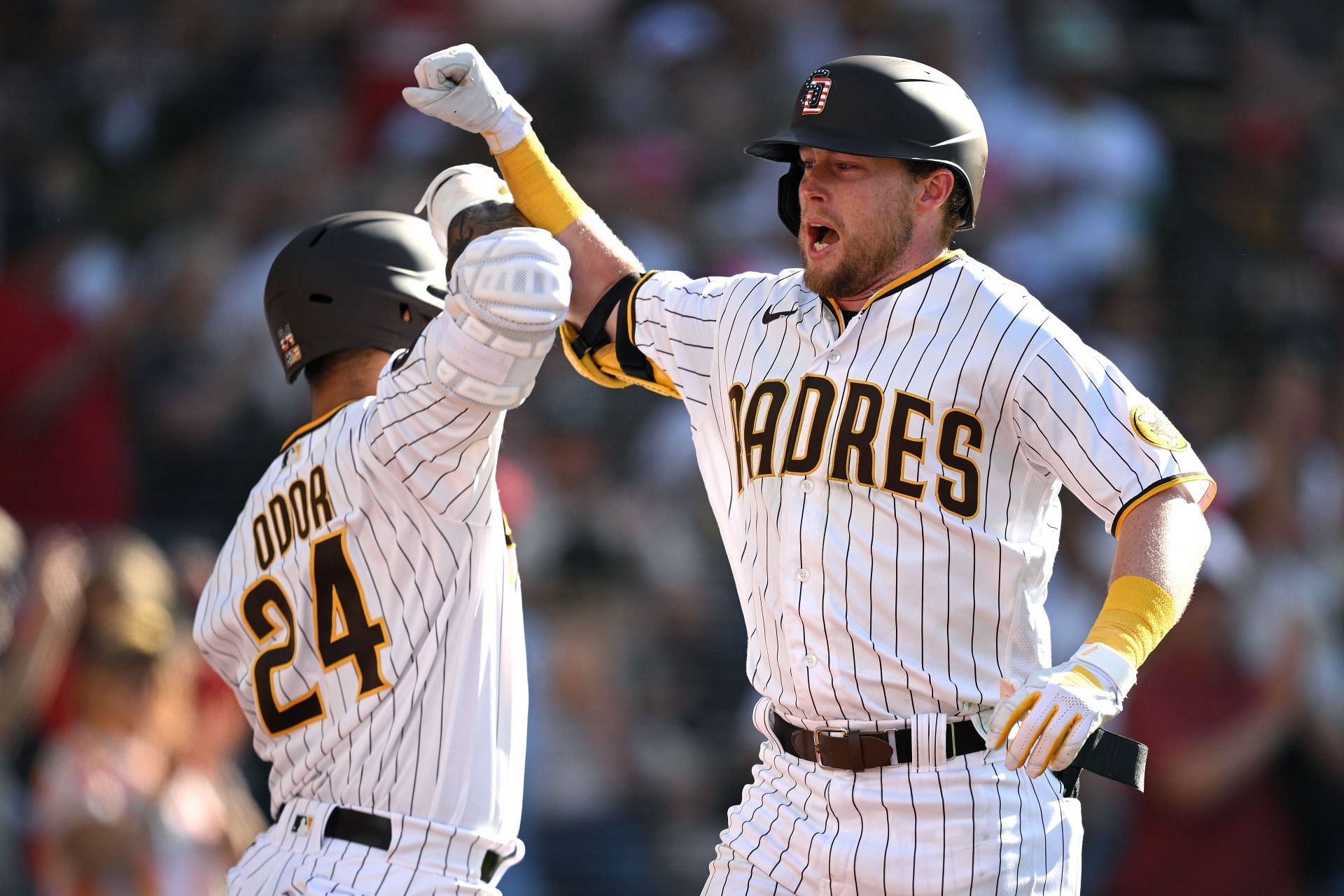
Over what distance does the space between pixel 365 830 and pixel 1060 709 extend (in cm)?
130

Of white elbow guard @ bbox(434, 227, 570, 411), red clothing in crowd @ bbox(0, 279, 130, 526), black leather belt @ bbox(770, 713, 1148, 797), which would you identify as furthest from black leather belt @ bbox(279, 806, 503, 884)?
red clothing in crowd @ bbox(0, 279, 130, 526)

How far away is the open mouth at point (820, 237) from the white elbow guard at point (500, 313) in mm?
653

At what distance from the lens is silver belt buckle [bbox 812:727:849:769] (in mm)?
3027

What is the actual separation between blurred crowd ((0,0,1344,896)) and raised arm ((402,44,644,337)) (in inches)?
97.7

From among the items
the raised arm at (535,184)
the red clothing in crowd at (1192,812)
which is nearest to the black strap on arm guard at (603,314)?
the raised arm at (535,184)

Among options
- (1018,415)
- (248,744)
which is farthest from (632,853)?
(1018,415)

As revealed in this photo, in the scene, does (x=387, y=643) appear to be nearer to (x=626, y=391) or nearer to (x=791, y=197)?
(x=791, y=197)

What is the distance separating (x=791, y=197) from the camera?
3535 mm

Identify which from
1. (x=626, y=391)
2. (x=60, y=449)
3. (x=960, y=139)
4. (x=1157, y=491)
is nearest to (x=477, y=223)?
(x=960, y=139)

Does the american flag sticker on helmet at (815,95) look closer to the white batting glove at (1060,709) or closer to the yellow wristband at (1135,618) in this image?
the yellow wristband at (1135,618)

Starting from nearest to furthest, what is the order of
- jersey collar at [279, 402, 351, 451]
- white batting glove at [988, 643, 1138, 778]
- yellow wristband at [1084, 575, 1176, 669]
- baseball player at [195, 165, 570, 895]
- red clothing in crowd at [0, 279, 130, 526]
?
1. white batting glove at [988, 643, 1138, 778]
2. yellow wristband at [1084, 575, 1176, 669]
3. baseball player at [195, 165, 570, 895]
4. jersey collar at [279, 402, 351, 451]
5. red clothing in crowd at [0, 279, 130, 526]

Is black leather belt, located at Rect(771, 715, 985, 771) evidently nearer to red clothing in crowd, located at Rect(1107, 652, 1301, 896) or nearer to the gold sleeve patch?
the gold sleeve patch

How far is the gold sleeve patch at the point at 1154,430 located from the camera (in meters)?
2.89

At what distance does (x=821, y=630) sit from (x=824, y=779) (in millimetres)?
272
